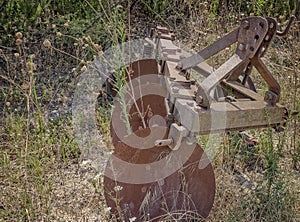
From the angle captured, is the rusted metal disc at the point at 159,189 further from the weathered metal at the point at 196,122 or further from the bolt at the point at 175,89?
the bolt at the point at 175,89

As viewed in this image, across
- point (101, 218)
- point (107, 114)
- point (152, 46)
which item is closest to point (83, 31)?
point (107, 114)

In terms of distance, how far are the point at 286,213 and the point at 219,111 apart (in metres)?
0.82

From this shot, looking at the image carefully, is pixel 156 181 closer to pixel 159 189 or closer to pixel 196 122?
pixel 159 189

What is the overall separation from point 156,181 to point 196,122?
0.49m

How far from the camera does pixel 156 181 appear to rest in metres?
2.17

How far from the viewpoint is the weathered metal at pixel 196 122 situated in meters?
1.91

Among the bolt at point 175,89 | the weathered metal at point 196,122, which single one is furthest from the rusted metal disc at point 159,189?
the bolt at point 175,89

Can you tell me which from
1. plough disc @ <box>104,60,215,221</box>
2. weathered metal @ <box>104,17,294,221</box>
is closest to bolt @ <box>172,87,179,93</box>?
weathered metal @ <box>104,17,294,221</box>

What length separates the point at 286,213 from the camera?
7.52ft

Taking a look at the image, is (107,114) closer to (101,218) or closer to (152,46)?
(152,46)

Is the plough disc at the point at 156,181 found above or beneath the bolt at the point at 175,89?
beneath

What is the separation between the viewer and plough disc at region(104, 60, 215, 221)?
2068mm

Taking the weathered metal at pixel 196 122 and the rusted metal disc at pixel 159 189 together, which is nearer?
the weathered metal at pixel 196 122

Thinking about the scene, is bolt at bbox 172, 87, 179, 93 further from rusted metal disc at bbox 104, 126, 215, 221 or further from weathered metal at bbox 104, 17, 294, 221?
rusted metal disc at bbox 104, 126, 215, 221
